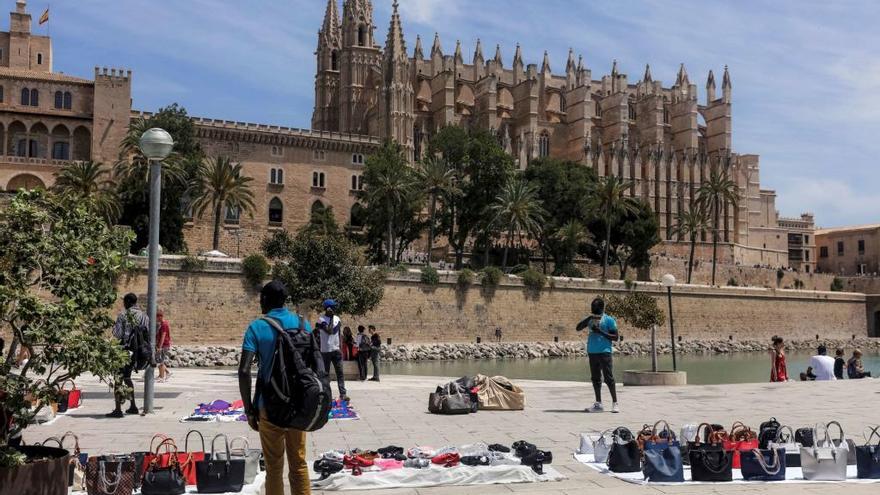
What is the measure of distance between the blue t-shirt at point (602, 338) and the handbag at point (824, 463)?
442 centimetres

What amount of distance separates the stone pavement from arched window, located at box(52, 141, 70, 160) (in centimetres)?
3944

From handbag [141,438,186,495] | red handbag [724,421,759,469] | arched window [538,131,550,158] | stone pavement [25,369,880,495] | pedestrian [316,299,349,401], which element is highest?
arched window [538,131,550,158]

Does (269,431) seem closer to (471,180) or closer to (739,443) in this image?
(739,443)

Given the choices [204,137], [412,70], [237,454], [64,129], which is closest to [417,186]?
[204,137]

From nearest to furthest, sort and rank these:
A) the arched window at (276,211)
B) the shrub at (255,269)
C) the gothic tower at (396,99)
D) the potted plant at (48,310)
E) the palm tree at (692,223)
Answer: the potted plant at (48,310) < the shrub at (255,269) < the arched window at (276,211) < the gothic tower at (396,99) < the palm tree at (692,223)

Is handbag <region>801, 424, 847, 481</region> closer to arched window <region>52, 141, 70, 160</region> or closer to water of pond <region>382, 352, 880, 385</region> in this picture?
water of pond <region>382, 352, 880, 385</region>

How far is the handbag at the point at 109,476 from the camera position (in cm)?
651

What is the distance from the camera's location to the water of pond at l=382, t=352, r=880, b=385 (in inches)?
1193

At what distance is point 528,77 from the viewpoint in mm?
77875

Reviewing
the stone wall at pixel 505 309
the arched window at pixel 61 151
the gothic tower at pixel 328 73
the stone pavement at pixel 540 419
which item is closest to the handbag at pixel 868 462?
the stone pavement at pixel 540 419

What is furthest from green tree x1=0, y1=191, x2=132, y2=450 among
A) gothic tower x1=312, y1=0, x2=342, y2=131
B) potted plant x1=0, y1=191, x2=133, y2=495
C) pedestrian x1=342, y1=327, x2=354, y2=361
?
gothic tower x1=312, y1=0, x2=342, y2=131

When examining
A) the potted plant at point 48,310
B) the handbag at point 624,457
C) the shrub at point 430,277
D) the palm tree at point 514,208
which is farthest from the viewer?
the palm tree at point 514,208

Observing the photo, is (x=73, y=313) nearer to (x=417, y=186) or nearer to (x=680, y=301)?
(x=417, y=186)

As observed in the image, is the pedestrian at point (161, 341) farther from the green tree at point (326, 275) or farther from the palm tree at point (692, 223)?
the palm tree at point (692, 223)
